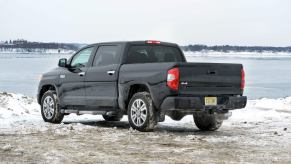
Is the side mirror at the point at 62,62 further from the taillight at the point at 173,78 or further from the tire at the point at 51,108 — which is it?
the taillight at the point at 173,78

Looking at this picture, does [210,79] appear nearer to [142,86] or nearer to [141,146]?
[142,86]

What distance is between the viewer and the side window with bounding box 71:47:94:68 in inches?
450

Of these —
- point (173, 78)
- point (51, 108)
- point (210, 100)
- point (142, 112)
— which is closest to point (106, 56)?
point (142, 112)

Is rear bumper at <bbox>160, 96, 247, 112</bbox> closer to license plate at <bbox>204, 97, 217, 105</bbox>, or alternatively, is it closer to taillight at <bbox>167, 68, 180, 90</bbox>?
license plate at <bbox>204, 97, 217, 105</bbox>

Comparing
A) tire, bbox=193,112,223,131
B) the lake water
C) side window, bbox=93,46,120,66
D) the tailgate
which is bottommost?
the lake water

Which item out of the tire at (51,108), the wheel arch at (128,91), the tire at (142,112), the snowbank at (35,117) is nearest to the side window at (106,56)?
the wheel arch at (128,91)

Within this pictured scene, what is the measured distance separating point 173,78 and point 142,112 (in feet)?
3.29

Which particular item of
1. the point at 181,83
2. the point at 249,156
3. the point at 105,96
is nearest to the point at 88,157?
the point at 249,156

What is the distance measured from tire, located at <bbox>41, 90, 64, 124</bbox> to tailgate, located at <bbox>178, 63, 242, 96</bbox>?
3595 mm

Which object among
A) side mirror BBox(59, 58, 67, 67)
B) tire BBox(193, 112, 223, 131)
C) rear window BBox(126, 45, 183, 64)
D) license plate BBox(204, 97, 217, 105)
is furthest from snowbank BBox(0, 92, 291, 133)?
license plate BBox(204, 97, 217, 105)

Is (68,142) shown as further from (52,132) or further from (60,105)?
(60,105)

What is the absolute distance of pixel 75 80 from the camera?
37.5ft

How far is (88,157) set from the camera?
677cm

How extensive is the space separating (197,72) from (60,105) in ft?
12.2
